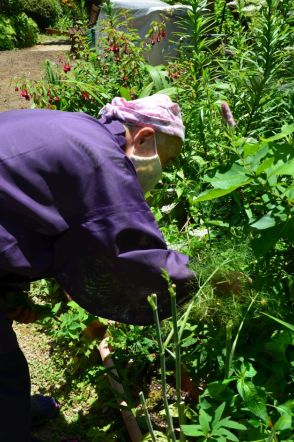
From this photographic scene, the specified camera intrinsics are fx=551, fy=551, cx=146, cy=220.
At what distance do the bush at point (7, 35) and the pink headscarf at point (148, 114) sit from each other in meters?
12.0

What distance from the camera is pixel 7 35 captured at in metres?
12.8

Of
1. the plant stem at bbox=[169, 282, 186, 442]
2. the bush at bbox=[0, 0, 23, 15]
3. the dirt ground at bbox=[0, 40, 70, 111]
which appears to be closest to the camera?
the plant stem at bbox=[169, 282, 186, 442]

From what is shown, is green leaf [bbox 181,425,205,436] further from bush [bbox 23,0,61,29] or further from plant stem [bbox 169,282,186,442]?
bush [bbox 23,0,61,29]

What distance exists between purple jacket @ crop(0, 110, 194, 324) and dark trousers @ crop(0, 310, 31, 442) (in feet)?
1.12

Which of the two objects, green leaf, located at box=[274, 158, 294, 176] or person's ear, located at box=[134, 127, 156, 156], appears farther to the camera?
person's ear, located at box=[134, 127, 156, 156]

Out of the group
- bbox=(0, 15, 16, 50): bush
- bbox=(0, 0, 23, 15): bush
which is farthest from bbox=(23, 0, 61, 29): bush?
bbox=(0, 15, 16, 50): bush

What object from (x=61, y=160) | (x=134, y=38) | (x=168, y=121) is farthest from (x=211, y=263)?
(x=134, y=38)

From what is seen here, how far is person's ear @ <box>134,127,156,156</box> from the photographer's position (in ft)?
5.83

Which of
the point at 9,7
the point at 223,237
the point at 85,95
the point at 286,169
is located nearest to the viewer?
the point at 286,169

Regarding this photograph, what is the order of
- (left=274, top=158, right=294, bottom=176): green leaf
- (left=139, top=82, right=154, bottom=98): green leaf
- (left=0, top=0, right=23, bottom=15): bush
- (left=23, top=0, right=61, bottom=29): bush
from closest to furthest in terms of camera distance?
(left=274, top=158, right=294, bottom=176): green leaf → (left=139, top=82, right=154, bottom=98): green leaf → (left=0, top=0, right=23, bottom=15): bush → (left=23, top=0, right=61, bottom=29): bush

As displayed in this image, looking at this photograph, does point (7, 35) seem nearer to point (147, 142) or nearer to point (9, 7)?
point (9, 7)

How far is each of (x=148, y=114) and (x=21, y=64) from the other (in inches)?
382

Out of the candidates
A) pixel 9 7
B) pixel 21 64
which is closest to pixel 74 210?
pixel 21 64

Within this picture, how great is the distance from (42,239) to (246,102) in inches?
54.7
